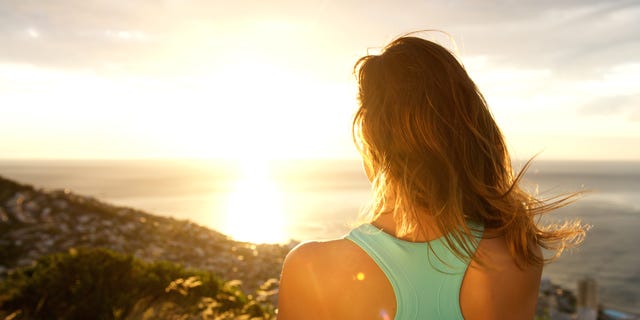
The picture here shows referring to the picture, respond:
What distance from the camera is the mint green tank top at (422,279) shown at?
5.25 ft

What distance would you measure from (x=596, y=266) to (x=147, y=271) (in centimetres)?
2274

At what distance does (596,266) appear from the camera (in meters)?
21.5

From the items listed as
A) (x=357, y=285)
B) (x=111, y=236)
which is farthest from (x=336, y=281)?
(x=111, y=236)

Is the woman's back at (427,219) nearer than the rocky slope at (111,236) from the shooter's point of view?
Yes

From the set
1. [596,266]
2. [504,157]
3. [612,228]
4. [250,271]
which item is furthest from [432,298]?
[612,228]

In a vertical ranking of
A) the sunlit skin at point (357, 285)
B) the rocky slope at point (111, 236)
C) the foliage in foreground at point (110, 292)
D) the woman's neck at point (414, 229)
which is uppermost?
the woman's neck at point (414, 229)

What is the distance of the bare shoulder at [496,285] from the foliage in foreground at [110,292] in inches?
136

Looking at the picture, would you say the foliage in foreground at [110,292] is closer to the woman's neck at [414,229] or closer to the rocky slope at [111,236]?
the woman's neck at [414,229]

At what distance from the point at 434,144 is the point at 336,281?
2.22 ft

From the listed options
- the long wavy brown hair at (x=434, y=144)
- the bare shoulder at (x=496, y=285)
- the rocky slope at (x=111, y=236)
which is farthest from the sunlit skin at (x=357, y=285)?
the rocky slope at (x=111, y=236)

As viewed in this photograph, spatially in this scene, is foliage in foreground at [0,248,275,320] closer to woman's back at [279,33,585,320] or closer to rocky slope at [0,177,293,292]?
woman's back at [279,33,585,320]

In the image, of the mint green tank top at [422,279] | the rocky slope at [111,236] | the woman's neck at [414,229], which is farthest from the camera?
the rocky slope at [111,236]

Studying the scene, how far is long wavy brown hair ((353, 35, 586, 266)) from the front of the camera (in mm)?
1786

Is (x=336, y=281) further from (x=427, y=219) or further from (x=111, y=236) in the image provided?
(x=111, y=236)
